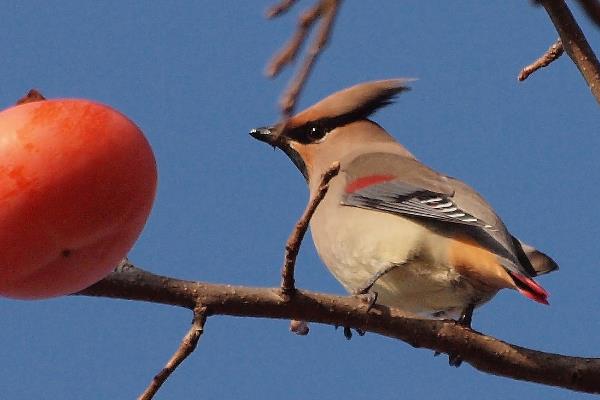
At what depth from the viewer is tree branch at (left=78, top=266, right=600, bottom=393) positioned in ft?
6.55

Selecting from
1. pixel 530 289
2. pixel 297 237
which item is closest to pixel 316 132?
pixel 530 289

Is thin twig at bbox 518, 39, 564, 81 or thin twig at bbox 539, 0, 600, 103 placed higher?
thin twig at bbox 518, 39, 564, 81

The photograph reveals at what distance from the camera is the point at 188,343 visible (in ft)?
6.16

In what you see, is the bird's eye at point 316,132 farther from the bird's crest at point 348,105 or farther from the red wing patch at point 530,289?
the red wing patch at point 530,289

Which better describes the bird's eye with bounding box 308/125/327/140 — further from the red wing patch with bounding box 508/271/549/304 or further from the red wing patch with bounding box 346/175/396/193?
the red wing patch with bounding box 508/271/549/304

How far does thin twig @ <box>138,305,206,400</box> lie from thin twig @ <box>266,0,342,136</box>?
2.74ft

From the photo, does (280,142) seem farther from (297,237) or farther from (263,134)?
(297,237)

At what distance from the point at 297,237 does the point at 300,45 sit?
79 cm

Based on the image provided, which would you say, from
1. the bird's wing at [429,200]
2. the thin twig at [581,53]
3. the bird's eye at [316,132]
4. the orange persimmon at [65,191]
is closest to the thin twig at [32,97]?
the orange persimmon at [65,191]

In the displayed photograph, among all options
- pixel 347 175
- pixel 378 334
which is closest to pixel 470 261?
pixel 347 175

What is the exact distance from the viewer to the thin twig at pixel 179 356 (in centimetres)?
183

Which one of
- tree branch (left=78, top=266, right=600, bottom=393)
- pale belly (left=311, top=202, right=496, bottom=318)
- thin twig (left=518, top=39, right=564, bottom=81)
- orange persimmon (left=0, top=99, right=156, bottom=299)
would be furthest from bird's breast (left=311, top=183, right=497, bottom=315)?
orange persimmon (left=0, top=99, right=156, bottom=299)

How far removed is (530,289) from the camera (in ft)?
9.55

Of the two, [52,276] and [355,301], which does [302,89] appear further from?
[355,301]
